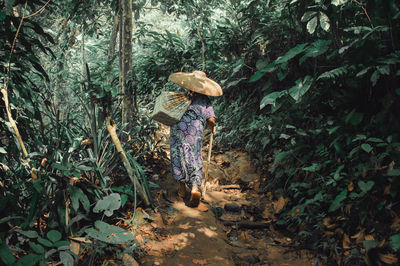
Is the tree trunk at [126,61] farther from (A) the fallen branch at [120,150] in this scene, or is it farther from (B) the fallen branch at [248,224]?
(B) the fallen branch at [248,224]

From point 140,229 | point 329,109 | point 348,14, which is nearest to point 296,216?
point 329,109

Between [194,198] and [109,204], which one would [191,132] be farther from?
[109,204]

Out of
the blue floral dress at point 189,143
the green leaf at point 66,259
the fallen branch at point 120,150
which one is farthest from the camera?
the blue floral dress at point 189,143

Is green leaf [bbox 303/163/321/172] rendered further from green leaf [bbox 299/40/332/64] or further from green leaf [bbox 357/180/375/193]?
green leaf [bbox 299/40/332/64]

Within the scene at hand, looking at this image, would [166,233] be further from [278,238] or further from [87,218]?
[278,238]

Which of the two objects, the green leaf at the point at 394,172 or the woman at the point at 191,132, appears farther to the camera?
the woman at the point at 191,132

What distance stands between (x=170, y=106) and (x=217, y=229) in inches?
67.4

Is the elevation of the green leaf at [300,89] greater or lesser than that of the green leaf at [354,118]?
greater

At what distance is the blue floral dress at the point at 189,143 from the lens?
12.9 ft

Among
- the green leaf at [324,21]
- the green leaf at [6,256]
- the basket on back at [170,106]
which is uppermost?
the green leaf at [324,21]

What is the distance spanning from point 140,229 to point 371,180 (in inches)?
88.0

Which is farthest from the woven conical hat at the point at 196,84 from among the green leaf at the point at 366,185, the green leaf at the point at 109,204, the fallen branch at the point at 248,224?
the green leaf at the point at 366,185

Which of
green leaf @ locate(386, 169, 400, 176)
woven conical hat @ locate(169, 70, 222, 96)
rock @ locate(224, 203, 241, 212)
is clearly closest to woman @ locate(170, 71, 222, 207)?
woven conical hat @ locate(169, 70, 222, 96)

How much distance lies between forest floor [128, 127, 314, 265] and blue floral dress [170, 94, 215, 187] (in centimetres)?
37
